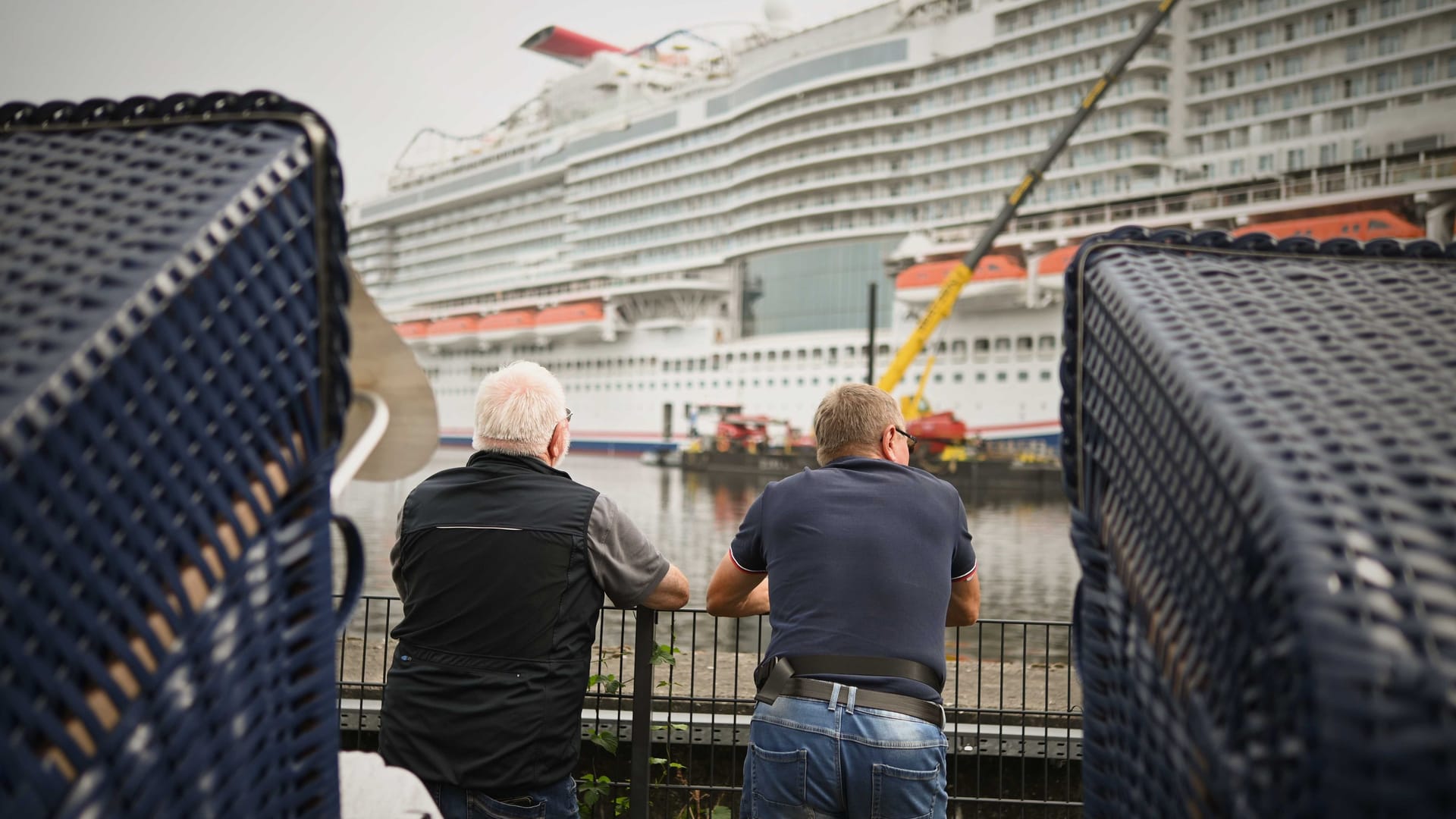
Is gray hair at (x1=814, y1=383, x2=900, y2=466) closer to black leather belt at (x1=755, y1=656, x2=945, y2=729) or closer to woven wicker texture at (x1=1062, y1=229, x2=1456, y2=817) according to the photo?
black leather belt at (x1=755, y1=656, x2=945, y2=729)

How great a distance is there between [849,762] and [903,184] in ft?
108

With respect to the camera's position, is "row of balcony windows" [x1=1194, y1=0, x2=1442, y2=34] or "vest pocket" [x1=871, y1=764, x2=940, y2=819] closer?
"vest pocket" [x1=871, y1=764, x2=940, y2=819]

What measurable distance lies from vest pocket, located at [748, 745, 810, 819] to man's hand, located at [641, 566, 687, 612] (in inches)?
11.7

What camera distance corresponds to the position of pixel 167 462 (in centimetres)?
76

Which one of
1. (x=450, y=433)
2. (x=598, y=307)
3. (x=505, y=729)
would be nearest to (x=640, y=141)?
(x=598, y=307)

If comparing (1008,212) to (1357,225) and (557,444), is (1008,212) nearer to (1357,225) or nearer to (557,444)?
(1357,225)

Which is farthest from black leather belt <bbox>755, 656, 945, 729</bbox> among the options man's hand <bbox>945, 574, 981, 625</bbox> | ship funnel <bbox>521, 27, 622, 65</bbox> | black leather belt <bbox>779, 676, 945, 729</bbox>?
ship funnel <bbox>521, 27, 622, 65</bbox>

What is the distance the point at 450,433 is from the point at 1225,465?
47.8 meters

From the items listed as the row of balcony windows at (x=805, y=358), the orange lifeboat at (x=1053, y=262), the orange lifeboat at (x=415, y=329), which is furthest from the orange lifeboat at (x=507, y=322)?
the orange lifeboat at (x=1053, y=262)

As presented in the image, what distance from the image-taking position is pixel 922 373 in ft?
95.2

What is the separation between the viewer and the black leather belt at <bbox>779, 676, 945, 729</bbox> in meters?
1.72

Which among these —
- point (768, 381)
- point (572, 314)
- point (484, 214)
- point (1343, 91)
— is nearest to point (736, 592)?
point (768, 381)

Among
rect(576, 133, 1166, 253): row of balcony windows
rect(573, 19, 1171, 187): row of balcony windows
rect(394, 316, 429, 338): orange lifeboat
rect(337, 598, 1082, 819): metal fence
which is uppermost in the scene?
rect(573, 19, 1171, 187): row of balcony windows

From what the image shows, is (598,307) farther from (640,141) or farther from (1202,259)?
(1202,259)
